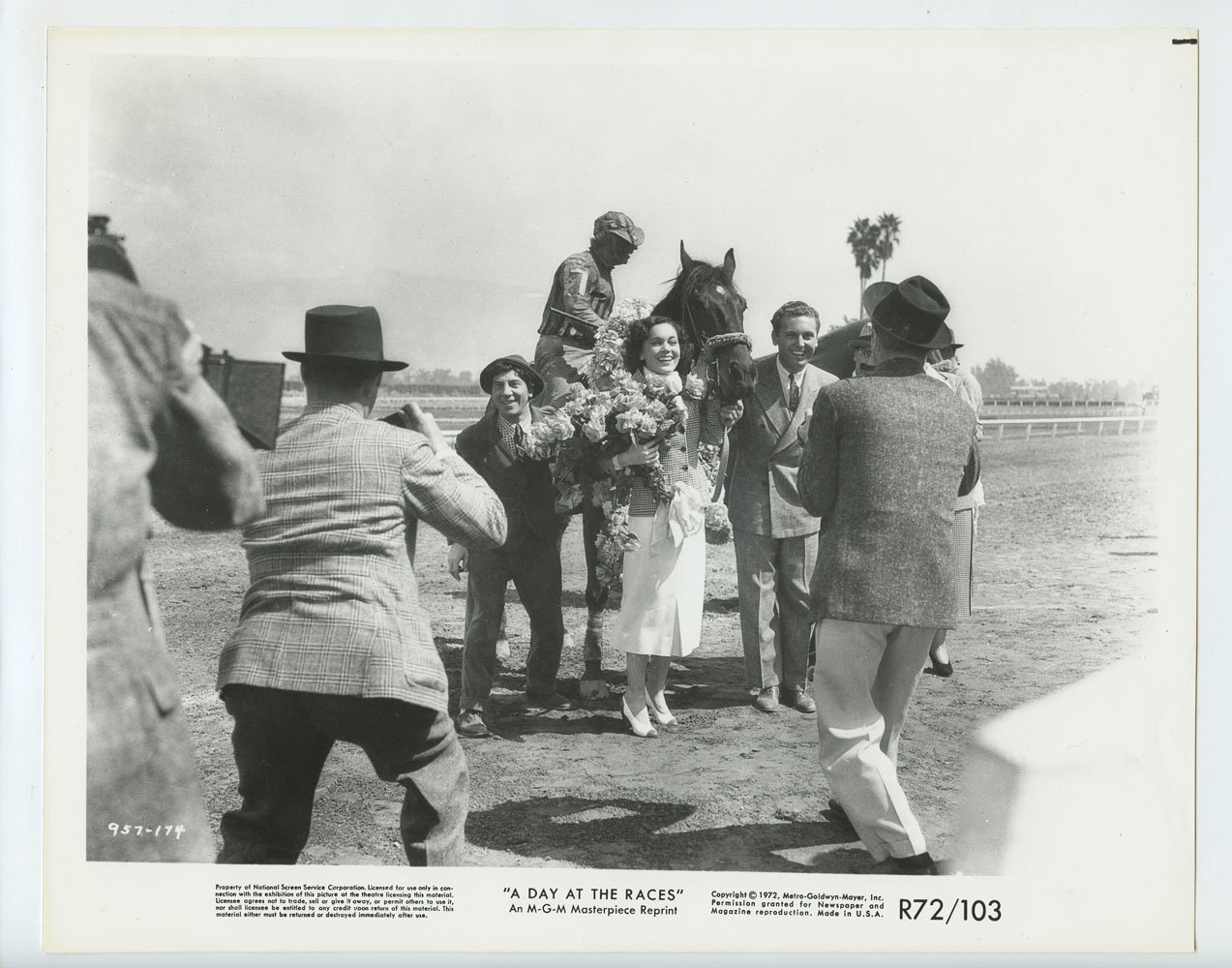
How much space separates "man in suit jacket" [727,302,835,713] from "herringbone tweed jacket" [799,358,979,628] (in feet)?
4.31

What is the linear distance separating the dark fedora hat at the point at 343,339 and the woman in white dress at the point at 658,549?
141 centimetres

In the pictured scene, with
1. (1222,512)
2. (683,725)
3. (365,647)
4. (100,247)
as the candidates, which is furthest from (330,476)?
(1222,512)

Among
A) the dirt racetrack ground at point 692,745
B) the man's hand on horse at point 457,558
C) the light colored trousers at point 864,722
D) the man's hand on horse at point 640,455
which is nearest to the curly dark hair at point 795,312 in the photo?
the man's hand on horse at point 640,455

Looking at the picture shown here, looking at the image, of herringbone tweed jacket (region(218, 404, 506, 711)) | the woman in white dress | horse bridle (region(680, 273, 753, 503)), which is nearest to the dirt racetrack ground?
the woman in white dress

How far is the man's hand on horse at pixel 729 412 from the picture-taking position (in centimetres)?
479

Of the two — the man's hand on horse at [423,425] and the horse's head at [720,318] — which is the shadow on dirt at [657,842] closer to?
the man's hand on horse at [423,425]

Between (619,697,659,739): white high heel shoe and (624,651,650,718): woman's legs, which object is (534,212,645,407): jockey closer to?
(624,651,650,718): woman's legs

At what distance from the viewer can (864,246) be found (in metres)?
4.89

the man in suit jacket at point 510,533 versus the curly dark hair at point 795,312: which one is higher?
the curly dark hair at point 795,312

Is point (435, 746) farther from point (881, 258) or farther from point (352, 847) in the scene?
point (881, 258)

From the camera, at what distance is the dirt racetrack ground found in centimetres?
410

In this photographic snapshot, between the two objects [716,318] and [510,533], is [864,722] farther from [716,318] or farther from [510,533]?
[716,318]

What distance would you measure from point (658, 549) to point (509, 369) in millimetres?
1096

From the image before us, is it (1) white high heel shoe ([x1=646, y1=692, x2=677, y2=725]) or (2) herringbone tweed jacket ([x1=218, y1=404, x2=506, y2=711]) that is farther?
(1) white high heel shoe ([x1=646, y1=692, x2=677, y2=725])
